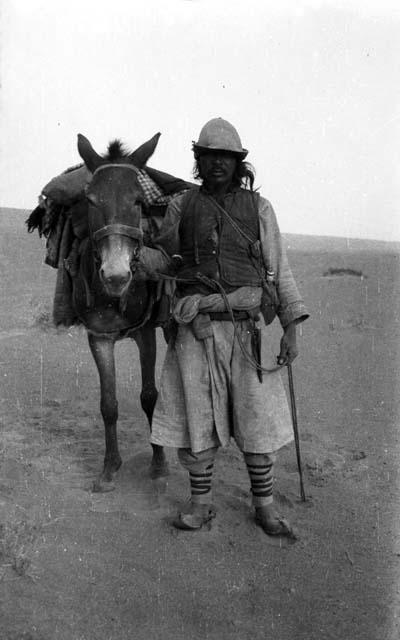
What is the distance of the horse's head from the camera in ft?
10.7

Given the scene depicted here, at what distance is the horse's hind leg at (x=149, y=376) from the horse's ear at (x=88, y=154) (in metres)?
1.30

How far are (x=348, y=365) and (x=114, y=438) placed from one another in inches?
176

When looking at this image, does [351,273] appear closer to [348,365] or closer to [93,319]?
[348,365]

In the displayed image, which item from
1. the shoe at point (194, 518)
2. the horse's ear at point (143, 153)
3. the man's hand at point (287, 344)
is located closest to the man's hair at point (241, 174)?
the horse's ear at point (143, 153)

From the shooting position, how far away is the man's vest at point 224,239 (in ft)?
11.4

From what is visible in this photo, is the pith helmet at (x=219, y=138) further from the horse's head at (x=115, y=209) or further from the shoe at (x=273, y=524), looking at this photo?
the shoe at (x=273, y=524)

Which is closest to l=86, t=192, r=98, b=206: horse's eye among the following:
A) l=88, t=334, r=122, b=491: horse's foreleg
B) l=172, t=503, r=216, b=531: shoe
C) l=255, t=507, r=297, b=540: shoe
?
l=88, t=334, r=122, b=491: horse's foreleg

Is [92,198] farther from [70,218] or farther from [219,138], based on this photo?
[70,218]

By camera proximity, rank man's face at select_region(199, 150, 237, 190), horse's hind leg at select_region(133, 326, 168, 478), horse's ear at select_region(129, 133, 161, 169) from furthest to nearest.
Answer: horse's hind leg at select_region(133, 326, 168, 478) < horse's ear at select_region(129, 133, 161, 169) < man's face at select_region(199, 150, 237, 190)

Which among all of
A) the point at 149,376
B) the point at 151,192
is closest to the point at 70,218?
the point at 151,192

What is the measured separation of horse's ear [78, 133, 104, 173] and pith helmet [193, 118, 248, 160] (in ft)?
2.03

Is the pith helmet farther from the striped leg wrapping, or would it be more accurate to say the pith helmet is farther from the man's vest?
the striped leg wrapping

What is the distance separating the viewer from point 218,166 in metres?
3.41

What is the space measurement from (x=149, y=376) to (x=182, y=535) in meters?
1.34
